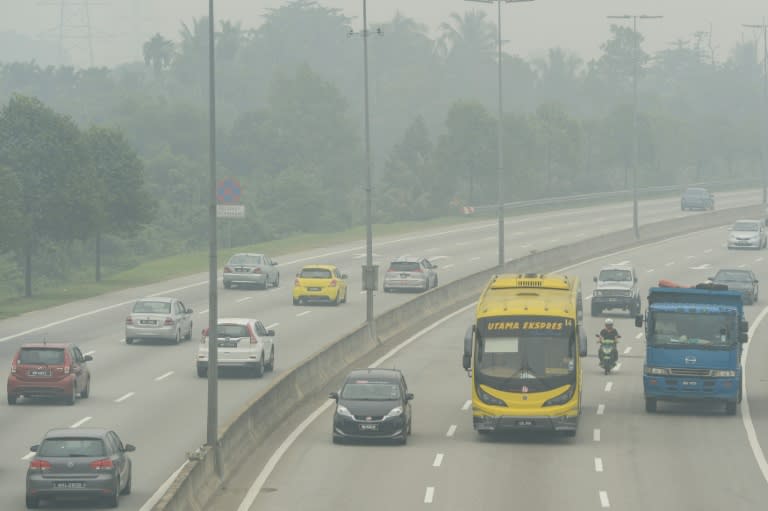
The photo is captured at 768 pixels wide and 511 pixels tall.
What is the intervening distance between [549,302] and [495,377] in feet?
8.68

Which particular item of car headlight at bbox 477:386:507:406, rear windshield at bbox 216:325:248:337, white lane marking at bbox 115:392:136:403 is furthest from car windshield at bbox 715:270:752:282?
car headlight at bbox 477:386:507:406

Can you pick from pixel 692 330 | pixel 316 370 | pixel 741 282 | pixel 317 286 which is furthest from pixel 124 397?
pixel 741 282

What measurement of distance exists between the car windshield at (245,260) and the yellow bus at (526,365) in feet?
122

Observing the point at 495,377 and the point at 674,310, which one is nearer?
the point at 495,377

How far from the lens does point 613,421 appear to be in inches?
1598

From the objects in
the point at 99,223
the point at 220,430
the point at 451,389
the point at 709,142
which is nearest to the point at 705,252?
the point at 99,223

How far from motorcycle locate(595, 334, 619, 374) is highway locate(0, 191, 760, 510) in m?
2.70

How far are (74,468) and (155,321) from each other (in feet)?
86.4

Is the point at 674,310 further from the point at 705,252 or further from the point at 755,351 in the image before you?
the point at 705,252

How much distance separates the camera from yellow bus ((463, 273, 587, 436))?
36875 millimetres

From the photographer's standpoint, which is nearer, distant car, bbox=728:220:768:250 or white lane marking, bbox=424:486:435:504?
white lane marking, bbox=424:486:435:504

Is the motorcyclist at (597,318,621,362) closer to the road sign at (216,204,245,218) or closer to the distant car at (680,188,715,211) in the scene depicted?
the road sign at (216,204,245,218)

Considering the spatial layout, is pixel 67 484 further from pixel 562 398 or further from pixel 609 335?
pixel 609 335

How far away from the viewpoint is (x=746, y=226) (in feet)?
319
